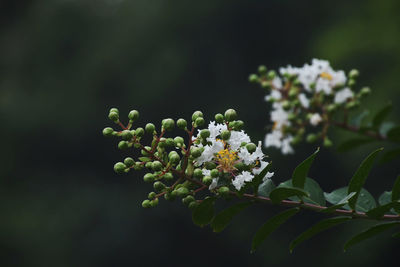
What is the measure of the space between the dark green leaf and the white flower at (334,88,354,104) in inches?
44.6

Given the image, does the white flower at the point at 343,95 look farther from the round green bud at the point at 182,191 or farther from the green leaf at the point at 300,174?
the round green bud at the point at 182,191

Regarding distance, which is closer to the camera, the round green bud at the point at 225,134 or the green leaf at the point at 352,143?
the round green bud at the point at 225,134

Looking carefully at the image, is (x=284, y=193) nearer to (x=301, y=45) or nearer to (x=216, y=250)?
(x=216, y=250)

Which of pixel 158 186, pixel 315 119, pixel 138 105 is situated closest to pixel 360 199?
pixel 158 186

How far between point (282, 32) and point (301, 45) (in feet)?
4.30

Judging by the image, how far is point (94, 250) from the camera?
15.0 m

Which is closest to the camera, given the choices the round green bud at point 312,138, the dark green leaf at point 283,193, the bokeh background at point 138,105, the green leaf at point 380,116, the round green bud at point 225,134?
the dark green leaf at point 283,193

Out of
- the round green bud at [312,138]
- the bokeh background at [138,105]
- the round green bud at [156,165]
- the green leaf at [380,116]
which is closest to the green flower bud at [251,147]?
the round green bud at [156,165]

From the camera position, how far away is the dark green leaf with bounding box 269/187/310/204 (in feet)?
4.19

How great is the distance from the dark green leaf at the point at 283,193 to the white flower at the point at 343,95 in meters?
1.13

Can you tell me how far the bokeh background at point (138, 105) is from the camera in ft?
46.1

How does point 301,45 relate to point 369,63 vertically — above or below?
above

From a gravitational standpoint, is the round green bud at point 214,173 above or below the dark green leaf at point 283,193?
above

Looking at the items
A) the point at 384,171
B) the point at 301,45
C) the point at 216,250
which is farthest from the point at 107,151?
the point at 384,171
